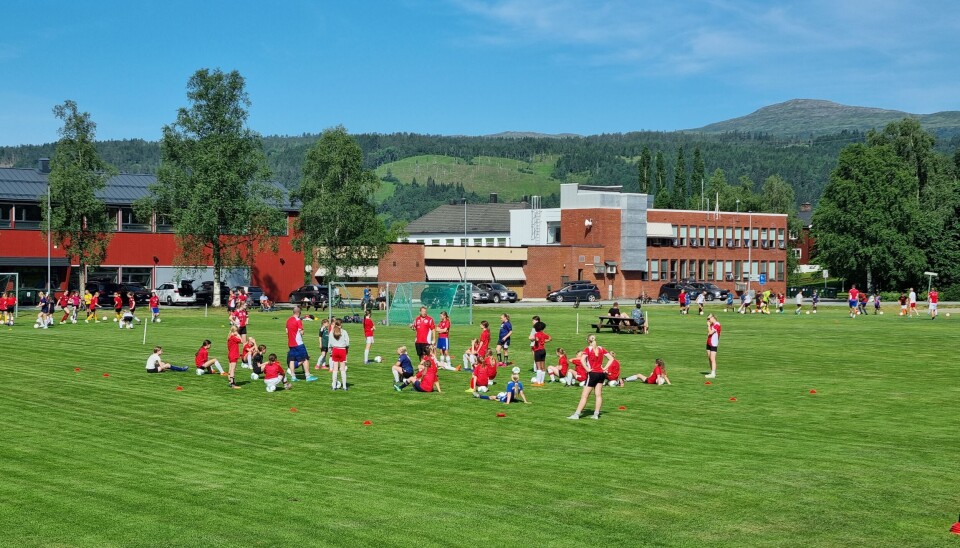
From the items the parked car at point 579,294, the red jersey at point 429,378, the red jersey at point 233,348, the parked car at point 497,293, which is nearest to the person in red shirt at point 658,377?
the red jersey at point 429,378

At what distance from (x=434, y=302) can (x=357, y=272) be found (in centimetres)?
3304

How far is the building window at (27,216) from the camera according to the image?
3359 inches

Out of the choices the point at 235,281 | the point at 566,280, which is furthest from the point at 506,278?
the point at 235,281

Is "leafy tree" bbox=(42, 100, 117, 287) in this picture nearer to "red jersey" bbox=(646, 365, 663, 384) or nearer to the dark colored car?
the dark colored car

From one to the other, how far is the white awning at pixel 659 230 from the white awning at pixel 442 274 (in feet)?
73.3

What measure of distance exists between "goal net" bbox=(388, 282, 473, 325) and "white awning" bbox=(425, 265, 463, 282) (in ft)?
132

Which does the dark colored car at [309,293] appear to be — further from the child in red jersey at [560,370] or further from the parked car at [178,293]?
the child in red jersey at [560,370]

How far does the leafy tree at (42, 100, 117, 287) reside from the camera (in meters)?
80.2

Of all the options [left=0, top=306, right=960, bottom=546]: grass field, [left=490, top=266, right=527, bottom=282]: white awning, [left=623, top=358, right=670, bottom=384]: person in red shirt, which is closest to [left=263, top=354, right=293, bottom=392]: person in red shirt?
[left=0, top=306, right=960, bottom=546]: grass field

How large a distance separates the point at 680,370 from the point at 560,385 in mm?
6075

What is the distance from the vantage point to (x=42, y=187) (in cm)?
8812

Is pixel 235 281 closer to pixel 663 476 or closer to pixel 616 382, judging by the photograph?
pixel 616 382

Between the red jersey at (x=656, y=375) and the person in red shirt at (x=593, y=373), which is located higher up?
the person in red shirt at (x=593, y=373)

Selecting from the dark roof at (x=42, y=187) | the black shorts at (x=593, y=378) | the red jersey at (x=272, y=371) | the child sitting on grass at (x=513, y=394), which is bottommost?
the child sitting on grass at (x=513, y=394)
